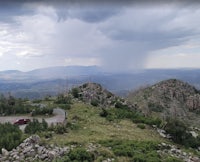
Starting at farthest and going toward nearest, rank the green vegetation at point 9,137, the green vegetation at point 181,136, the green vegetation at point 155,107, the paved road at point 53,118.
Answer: the green vegetation at point 155,107, the paved road at point 53,118, the green vegetation at point 181,136, the green vegetation at point 9,137

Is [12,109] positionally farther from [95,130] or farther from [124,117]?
[95,130]

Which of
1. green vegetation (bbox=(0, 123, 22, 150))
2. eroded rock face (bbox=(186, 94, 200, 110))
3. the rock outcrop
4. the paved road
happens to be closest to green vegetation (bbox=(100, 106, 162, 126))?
the paved road

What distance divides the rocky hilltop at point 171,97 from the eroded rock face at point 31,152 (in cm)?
4188

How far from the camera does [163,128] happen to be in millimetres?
30484

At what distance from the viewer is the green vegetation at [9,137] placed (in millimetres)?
20172

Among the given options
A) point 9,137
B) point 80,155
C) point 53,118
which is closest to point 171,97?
point 53,118

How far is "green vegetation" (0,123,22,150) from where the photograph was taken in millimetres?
20172

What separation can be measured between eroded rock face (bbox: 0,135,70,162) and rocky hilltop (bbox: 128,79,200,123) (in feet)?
137

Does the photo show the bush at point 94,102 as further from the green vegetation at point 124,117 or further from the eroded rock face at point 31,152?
the eroded rock face at point 31,152

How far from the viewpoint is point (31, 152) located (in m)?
18.3

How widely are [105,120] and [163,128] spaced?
5.30 metres

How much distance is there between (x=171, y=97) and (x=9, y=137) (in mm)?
51198

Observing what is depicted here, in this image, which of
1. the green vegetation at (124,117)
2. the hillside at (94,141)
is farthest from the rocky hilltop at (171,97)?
the hillside at (94,141)

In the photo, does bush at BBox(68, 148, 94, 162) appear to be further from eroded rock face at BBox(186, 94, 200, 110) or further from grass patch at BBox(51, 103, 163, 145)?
eroded rock face at BBox(186, 94, 200, 110)
